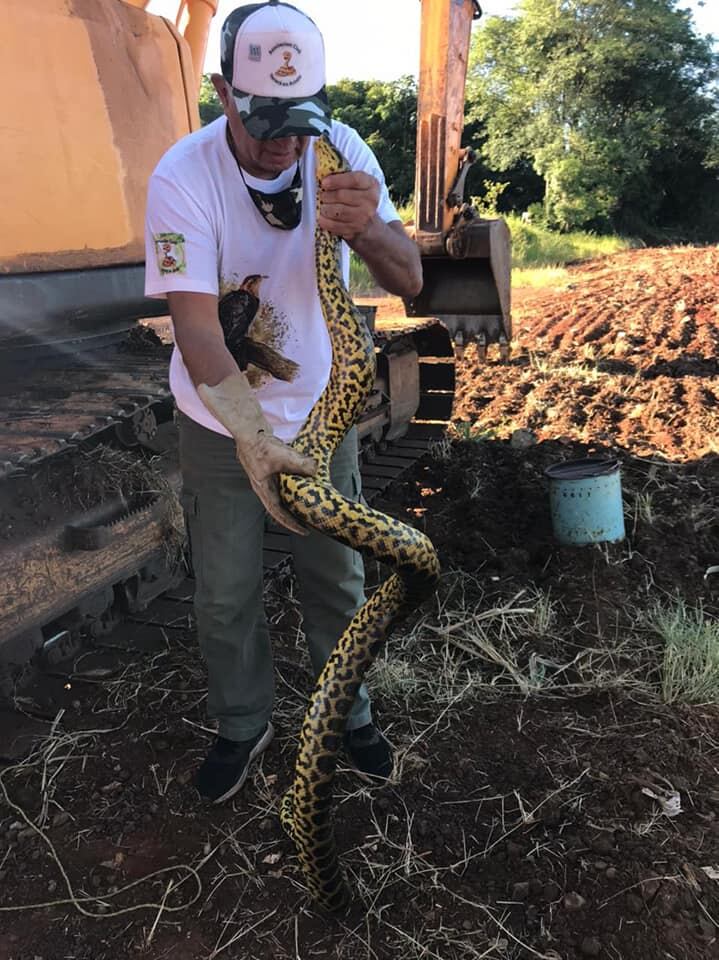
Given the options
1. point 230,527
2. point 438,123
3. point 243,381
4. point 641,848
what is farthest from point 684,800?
point 438,123

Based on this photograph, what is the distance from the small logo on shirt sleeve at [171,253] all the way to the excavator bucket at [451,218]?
120 inches

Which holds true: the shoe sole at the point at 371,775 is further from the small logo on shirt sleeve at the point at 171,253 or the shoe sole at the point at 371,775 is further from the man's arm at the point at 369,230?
the small logo on shirt sleeve at the point at 171,253

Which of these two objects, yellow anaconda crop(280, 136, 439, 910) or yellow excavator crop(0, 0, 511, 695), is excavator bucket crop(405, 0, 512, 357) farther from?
yellow anaconda crop(280, 136, 439, 910)

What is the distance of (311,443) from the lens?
1925 millimetres

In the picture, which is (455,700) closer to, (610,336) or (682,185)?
(610,336)

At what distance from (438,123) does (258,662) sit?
3.52 meters

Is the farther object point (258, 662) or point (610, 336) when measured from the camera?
point (610, 336)

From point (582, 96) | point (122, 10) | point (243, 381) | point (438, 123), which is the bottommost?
point (243, 381)

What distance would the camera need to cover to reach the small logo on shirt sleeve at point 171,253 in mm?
2076

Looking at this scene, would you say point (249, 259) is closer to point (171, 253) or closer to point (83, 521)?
point (171, 253)

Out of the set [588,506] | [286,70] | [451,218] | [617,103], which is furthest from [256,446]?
[617,103]

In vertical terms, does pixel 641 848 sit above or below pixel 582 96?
below

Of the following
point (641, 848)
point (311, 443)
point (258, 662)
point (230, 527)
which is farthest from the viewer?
point (258, 662)

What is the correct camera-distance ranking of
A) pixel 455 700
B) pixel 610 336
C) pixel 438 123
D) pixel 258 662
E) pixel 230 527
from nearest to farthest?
pixel 230 527 < pixel 258 662 < pixel 455 700 < pixel 438 123 < pixel 610 336
